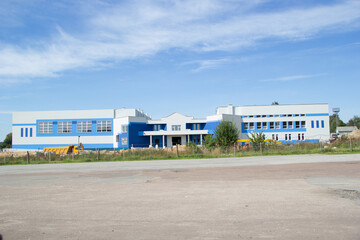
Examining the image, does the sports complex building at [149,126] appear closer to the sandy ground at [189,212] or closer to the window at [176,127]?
the window at [176,127]

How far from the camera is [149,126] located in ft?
218

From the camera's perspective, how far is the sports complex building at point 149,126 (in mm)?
63219

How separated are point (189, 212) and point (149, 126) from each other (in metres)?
59.0

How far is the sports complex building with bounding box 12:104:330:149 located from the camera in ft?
207

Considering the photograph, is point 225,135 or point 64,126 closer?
point 225,135

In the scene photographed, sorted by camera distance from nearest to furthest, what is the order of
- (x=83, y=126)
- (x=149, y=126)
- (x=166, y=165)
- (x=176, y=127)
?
(x=166, y=165) < (x=176, y=127) < (x=149, y=126) < (x=83, y=126)

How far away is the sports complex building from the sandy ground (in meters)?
49.8

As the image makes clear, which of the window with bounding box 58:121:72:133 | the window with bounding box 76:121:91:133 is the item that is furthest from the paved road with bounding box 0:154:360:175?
the window with bounding box 58:121:72:133

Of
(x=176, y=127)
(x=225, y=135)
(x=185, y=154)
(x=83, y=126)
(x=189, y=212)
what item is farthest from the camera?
(x=83, y=126)

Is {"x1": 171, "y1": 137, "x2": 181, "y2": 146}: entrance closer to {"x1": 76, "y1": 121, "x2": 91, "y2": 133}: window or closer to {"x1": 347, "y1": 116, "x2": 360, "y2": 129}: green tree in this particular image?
{"x1": 76, "y1": 121, "x2": 91, "y2": 133}: window

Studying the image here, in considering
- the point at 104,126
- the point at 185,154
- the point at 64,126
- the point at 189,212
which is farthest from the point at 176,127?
the point at 189,212

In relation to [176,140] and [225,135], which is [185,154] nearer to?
[225,135]

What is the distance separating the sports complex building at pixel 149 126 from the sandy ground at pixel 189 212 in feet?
163

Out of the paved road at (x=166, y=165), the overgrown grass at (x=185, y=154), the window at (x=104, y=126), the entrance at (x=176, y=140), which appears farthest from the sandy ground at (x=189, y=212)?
the window at (x=104, y=126)
